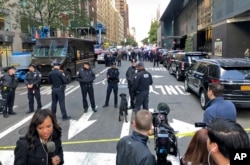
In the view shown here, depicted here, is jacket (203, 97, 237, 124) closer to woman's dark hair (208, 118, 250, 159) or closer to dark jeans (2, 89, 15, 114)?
woman's dark hair (208, 118, 250, 159)

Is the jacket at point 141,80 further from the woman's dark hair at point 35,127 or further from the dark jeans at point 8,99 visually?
the woman's dark hair at point 35,127

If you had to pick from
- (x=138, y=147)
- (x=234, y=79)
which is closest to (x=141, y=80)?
(x=234, y=79)

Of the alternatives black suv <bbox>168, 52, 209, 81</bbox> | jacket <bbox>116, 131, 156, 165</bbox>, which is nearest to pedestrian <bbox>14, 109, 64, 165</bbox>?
jacket <bbox>116, 131, 156, 165</bbox>

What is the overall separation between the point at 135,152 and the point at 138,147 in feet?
0.17

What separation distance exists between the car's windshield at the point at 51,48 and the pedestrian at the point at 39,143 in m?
17.2

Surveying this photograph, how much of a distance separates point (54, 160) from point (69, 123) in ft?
21.0

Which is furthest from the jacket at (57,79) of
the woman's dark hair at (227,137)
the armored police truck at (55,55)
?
the armored police truck at (55,55)

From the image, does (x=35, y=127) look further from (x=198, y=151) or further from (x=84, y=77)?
(x=84, y=77)

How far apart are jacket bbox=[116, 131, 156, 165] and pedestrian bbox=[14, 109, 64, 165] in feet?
2.14

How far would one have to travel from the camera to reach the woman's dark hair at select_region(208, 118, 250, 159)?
6.23 feet

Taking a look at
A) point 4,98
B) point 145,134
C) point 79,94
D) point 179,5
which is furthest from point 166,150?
point 179,5

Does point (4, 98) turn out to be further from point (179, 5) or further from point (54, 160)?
point (179, 5)

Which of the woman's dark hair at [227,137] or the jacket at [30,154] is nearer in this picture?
the woman's dark hair at [227,137]

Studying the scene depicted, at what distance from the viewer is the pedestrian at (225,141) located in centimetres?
188
